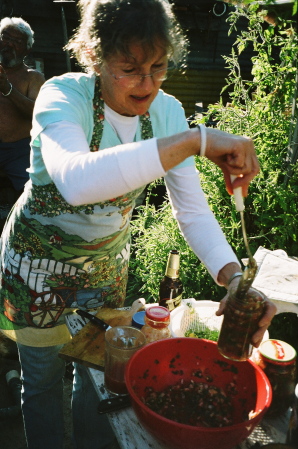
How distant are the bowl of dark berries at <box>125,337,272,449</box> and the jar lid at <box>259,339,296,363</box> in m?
0.06

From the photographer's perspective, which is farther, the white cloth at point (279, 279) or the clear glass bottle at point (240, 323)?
the white cloth at point (279, 279)

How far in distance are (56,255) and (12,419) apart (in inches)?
64.6

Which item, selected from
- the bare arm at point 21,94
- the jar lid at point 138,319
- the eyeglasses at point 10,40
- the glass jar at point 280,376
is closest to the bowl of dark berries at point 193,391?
the glass jar at point 280,376

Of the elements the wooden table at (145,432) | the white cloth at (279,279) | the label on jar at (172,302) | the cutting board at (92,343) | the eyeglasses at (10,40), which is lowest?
the white cloth at (279,279)

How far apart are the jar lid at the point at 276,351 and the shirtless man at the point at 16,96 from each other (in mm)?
3475

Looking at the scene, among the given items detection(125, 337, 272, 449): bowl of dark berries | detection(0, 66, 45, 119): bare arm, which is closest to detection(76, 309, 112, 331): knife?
detection(125, 337, 272, 449): bowl of dark berries

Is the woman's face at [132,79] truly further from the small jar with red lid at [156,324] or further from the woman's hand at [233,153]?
the small jar with red lid at [156,324]

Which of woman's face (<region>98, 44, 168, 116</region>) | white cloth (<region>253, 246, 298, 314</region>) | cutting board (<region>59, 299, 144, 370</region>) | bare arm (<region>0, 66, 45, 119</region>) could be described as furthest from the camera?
bare arm (<region>0, 66, 45, 119</region>)

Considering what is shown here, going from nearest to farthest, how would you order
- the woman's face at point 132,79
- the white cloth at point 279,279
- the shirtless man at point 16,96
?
the woman's face at point 132,79
the white cloth at point 279,279
the shirtless man at point 16,96

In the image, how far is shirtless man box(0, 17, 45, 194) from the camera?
13.5ft

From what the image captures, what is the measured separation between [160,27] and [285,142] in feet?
6.92

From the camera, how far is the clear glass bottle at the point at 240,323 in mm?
1301

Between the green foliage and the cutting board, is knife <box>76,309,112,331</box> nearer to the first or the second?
the cutting board

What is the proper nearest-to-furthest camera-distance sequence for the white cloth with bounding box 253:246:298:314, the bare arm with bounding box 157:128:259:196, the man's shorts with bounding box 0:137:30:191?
the bare arm with bounding box 157:128:259:196 → the white cloth with bounding box 253:246:298:314 → the man's shorts with bounding box 0:137:30:191
